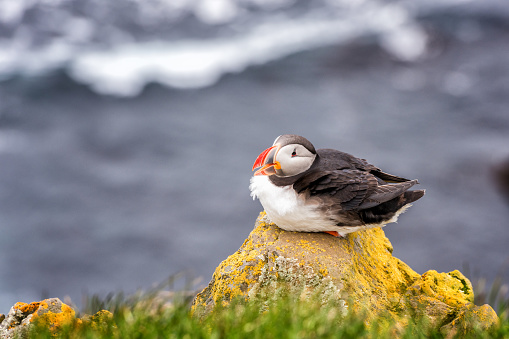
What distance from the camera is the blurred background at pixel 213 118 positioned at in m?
13.2

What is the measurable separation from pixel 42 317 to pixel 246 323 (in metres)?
1.84

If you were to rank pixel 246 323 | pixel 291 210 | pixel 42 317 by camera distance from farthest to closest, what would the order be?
pixel 291 210 → pixel 42 317 → pixel 246 323

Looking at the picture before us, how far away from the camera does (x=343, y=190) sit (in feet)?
16.6

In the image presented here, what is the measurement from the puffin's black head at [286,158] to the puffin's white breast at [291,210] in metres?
0.16

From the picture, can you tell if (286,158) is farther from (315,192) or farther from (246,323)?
(246,323)

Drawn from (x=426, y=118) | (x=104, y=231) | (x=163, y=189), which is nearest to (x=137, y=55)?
(x=163, y=189)

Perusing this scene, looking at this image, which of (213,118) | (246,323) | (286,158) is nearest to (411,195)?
(286,158)

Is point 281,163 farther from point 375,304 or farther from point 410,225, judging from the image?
point 410,225

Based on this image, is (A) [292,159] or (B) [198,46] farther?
(B) [198,46]

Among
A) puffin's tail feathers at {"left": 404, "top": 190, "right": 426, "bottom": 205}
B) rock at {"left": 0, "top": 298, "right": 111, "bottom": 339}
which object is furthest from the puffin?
rock at {"left": 0, "top": 298, "right": 111, "bottom": 339}

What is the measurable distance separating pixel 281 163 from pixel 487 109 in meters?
13.0

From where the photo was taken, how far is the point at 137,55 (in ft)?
65.0

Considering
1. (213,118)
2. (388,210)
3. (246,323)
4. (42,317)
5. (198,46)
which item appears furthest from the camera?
(198,46)

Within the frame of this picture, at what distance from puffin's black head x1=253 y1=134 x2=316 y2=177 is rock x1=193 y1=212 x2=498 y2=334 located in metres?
0.64
